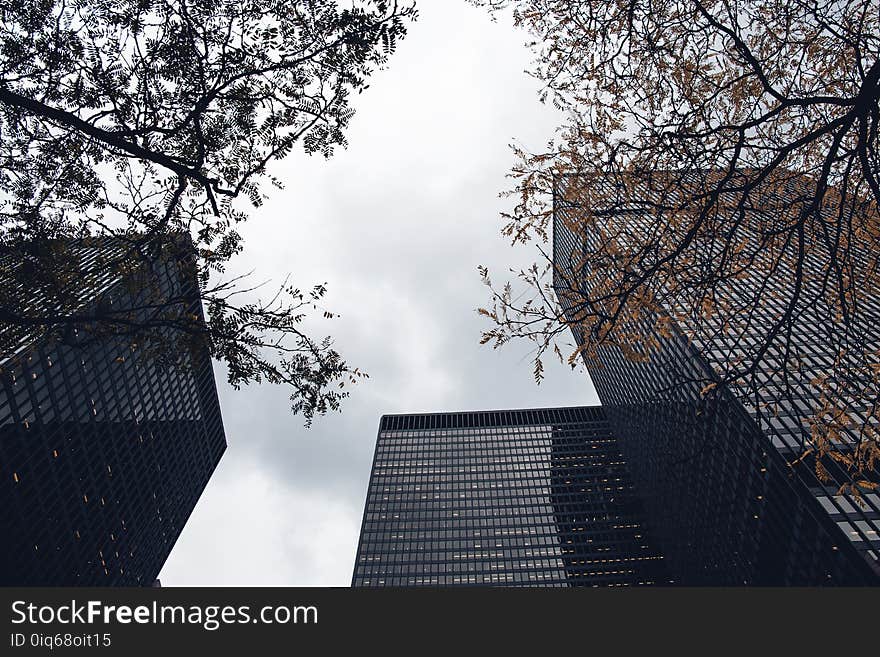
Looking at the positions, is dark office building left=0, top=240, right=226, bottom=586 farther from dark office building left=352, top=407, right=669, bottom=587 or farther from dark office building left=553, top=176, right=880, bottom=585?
dark office building left=553, top=176, right=880, bottom=585

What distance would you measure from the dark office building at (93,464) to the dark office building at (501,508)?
47336 millimetres

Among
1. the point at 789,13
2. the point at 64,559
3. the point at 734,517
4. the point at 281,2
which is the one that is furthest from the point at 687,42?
the point at 64,559

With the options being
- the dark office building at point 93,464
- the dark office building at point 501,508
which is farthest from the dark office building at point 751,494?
the dark office building at point 93,464

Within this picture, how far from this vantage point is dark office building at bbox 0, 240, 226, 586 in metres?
58.5

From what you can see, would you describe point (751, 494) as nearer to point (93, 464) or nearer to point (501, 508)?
point (501, 508)

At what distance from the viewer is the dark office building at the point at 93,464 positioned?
58.5 m

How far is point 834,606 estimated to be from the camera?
6.74 metres

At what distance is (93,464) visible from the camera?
237 feet

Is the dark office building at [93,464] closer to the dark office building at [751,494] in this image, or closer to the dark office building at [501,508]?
the dark office building at [501,508]

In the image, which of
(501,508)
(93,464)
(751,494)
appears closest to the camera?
(751,494)

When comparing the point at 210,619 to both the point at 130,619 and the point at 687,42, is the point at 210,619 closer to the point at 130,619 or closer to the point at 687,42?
the point at 130,619

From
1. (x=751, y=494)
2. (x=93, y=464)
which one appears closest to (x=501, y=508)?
(x=751, y=494)

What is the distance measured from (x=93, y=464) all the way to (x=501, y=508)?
94.6 m

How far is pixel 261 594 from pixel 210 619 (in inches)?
31.2
